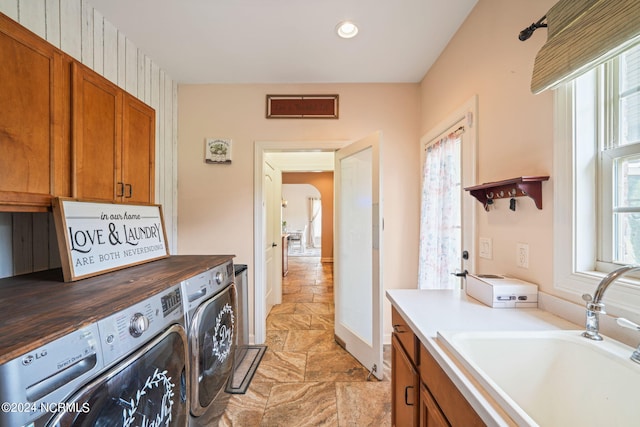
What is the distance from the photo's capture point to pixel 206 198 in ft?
8.44

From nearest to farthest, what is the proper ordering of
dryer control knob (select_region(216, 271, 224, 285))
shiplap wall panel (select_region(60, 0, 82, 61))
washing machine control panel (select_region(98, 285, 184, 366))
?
washing machine control panel (select_region(98, 285, 184, 366)), shiplap wall panel (select_region(60, 0, 82, 61)), dryer control knob (select_region(216, 271, 224, 285))

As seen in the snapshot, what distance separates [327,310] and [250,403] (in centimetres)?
179

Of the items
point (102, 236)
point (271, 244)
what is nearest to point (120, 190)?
point (102, 236)

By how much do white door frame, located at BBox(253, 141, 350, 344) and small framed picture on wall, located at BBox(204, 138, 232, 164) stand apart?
28 cm

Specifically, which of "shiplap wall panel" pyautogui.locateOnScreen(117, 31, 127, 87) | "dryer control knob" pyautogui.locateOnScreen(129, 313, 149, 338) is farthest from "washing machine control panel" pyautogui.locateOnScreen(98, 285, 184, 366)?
"shiplap wall panel" pyautogui.locateOnScreen(117, 31, 127, 87)

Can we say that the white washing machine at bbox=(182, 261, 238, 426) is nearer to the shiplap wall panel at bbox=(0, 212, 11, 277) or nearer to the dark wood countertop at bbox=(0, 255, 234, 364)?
the dark wood countertop at bbox=(0, 255, 234, 364)

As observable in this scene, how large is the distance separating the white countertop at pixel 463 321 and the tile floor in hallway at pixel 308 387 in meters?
0.97

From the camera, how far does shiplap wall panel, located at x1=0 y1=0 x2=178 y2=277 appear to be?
1.28 meters

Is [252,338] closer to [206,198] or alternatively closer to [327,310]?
[327,310]

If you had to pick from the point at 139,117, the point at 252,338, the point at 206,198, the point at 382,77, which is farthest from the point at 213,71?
the point at 252,338

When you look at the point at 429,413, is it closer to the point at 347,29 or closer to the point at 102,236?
the point at 102,236

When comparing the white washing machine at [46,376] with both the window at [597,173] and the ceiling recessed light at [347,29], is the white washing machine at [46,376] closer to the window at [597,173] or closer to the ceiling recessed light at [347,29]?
the window at [597,173]

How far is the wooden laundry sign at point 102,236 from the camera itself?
1.16m

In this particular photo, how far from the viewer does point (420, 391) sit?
101cm
